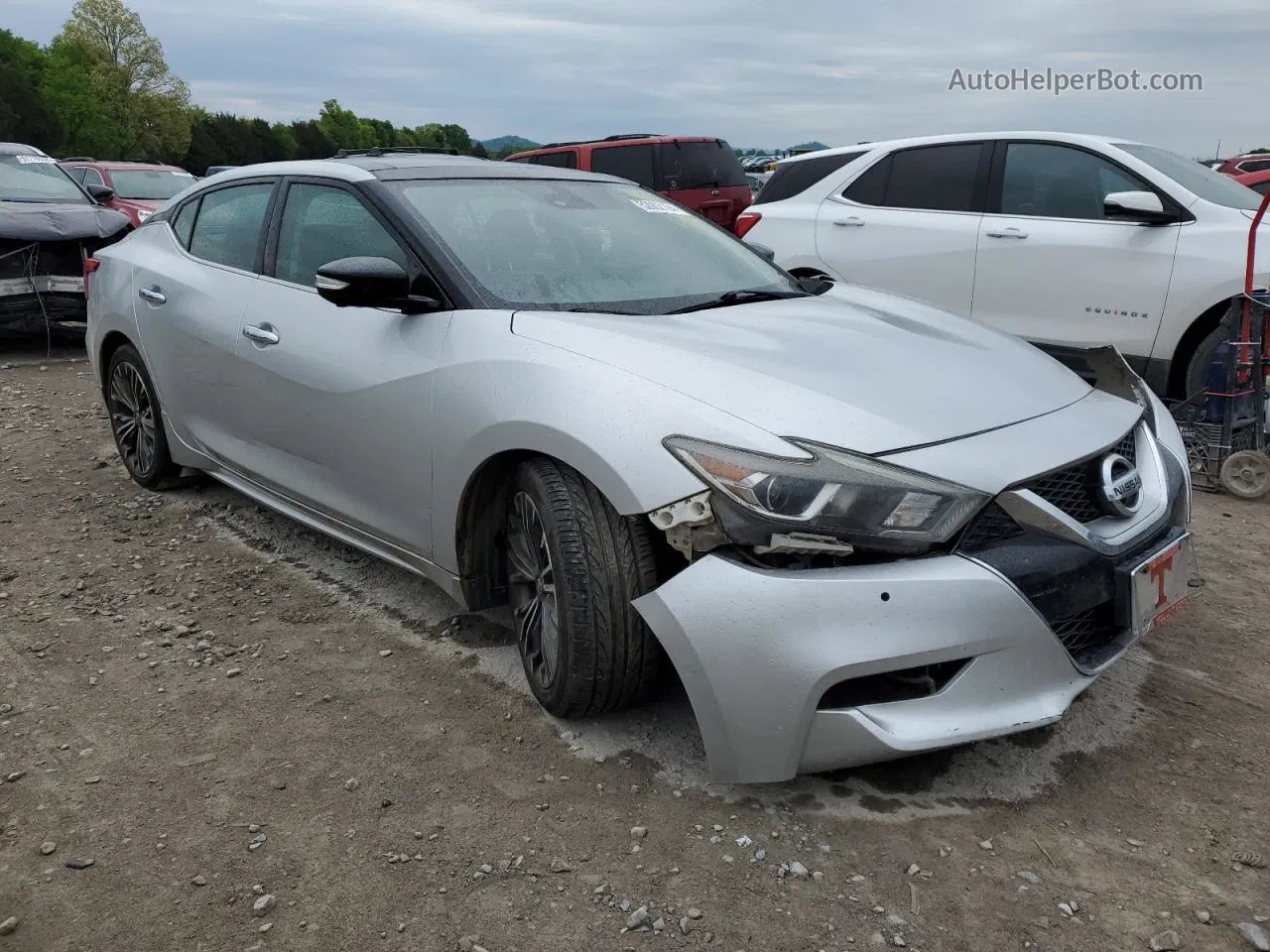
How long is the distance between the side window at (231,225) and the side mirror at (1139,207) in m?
4.15

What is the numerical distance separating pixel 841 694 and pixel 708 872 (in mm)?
487

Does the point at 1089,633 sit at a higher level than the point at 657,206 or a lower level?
lower

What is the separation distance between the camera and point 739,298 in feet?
11.4

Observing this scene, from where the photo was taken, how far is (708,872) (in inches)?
93.4

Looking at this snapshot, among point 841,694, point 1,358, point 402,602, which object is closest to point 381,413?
point 402,602

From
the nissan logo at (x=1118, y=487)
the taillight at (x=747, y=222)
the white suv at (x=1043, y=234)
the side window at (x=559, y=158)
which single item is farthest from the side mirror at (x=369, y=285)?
the side window at (x=559, y=158)

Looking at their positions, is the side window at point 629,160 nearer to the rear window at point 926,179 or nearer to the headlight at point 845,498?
the rear window at point 926,179

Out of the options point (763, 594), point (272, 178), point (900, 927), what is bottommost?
point (900, 927)

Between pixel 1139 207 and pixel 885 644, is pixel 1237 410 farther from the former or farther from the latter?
pixel 885 644

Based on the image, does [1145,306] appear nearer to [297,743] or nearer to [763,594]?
[763,594]

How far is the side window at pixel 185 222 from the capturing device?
4.59m

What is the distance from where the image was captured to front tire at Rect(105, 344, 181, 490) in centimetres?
481

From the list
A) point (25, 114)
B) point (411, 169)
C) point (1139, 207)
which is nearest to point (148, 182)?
point (411, 169)

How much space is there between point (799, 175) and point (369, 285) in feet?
16.1
